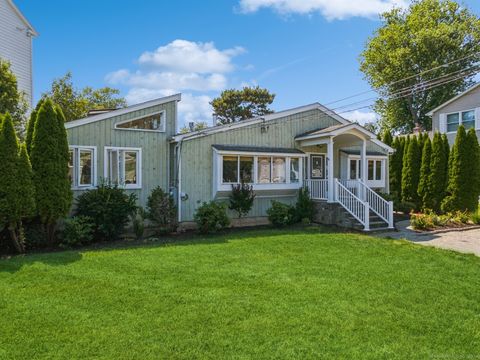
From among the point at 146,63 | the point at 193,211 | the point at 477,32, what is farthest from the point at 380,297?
the point at 477,32

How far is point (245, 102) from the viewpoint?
129 feet

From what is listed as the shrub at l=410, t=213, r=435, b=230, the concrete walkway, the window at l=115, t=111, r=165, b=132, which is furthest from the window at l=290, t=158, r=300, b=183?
the window at l=115, t=111, r=165, b=132

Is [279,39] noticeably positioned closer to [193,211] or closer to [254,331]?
[193,211]

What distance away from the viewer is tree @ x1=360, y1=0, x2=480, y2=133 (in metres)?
31.5

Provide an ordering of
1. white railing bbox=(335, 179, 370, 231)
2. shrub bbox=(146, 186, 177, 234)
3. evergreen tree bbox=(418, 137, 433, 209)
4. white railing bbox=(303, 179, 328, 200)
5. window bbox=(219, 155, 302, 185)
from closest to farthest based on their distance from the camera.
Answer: shrub bbox=(146, 186, 177, 234) < white railing bbox=(335, 179, 370, 231) < window bbox=(219, 155, 302, 185) < white railing bbox=(303, 179, 328, 200) < evergreen tree bbox=(418, 137, 433, 209)

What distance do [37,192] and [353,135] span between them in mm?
11693

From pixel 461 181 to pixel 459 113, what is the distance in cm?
782

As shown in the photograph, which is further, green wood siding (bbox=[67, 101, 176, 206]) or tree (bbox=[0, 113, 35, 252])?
green wood siding (bbox=[67, 101, 176, 206])

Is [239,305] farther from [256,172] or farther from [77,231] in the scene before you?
[256,172]

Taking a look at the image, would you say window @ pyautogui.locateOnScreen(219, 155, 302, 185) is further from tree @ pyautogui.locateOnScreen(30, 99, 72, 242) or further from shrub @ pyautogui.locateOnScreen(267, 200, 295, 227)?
tree @ pyautogui.locateOnScreen(30, 99, 72, 242)

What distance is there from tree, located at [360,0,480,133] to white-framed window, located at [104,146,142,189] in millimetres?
24409

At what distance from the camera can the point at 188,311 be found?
4.93 metres

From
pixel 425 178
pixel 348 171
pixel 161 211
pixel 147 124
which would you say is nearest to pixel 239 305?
pixel 161 211

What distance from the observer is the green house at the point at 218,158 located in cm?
1195
